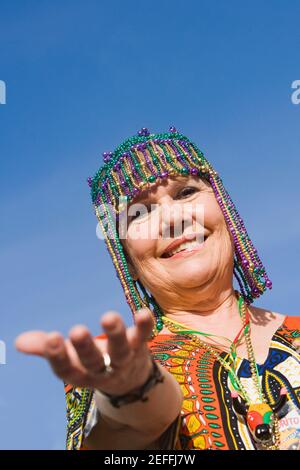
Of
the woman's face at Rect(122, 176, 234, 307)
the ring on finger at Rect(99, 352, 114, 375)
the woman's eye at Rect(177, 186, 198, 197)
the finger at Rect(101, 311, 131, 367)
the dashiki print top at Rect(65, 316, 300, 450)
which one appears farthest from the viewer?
the woman's eye at Rect(177, 186, 198, 197)

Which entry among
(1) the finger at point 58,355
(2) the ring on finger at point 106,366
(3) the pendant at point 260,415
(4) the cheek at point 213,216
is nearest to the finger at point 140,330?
(2) the ring on finger at point 106,366

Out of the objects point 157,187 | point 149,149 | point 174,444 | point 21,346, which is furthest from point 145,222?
point 21,346

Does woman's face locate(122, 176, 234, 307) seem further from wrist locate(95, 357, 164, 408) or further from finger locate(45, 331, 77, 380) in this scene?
finger locate(45, 331, 77, 380)

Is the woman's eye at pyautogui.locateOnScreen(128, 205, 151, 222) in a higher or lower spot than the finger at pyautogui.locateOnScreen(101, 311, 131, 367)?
higher

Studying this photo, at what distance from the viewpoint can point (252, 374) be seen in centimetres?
432

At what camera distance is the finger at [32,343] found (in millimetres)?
2691

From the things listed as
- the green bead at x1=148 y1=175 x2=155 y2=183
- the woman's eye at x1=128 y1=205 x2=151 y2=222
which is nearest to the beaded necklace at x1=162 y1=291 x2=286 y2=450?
the woman's eye at x1=128 y1=205 x2=151 y2=222

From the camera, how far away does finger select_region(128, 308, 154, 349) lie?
2730mm

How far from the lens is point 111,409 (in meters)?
3.12

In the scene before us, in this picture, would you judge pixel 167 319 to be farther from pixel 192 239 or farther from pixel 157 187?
pixel 157 187

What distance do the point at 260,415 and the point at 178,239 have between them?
1392 mm

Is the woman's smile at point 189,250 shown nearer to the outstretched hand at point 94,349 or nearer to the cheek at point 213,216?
the cheek at point 213,216

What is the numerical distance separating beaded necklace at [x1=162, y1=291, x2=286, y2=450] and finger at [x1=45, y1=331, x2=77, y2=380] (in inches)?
59.6
